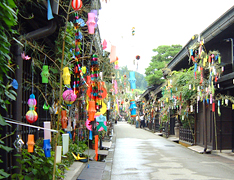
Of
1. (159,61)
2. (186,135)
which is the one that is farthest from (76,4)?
(159,61)

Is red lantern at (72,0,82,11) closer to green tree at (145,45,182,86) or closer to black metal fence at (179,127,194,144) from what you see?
black metal fence at (179,127,194,144)

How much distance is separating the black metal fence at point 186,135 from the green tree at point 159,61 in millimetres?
19930

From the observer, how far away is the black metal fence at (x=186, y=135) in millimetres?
17906

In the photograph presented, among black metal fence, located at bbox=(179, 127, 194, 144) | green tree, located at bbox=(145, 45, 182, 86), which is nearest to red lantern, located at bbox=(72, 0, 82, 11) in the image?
black metal fence, located at bbox=(179, 127, 194, 144)

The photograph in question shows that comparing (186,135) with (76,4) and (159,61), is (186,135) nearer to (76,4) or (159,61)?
(76,4)

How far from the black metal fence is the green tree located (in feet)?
65.4

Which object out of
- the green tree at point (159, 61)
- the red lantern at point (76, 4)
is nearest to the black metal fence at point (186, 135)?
the red lantern at point (76, 4)

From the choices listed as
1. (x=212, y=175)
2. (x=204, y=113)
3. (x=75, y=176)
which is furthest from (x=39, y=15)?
(x=204, y=113)

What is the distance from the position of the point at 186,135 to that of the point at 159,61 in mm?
24935

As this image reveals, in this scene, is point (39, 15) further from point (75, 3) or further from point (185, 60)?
point (185, 60)

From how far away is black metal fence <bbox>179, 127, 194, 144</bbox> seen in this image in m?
17.9

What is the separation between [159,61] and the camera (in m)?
42.9

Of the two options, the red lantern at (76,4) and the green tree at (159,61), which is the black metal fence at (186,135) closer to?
the red lantern at (76,4)

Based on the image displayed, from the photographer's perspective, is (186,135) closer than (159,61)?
Yes
